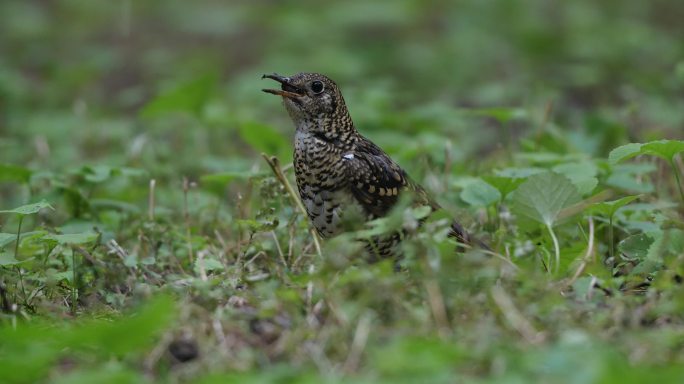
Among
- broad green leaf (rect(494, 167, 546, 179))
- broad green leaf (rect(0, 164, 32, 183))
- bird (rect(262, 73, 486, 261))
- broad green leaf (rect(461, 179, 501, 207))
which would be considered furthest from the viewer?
broad green leaf (rect(0, 164, 32, 183))

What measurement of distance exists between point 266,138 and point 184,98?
30.4 inches

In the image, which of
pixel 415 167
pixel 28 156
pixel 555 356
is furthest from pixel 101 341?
pixel 28 156

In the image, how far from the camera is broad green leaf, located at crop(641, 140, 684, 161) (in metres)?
3.85

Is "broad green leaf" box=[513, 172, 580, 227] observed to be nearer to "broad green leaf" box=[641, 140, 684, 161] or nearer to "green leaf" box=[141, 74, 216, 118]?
"broad green leaf" box=[641, 140, 684, 161]

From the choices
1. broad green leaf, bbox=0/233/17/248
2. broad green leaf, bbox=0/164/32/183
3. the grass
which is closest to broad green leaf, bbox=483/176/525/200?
the grass

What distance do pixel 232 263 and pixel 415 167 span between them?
1780 millimetres

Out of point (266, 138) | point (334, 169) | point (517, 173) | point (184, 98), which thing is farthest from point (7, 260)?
point (184, 98)

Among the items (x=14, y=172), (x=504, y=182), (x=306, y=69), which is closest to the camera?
(x=504, y=182)

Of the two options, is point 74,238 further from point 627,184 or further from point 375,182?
point 627,184

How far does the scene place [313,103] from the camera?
4.62 m

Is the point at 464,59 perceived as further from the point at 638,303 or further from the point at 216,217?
the point at 638,303

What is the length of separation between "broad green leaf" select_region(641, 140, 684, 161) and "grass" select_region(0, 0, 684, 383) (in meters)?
0.01

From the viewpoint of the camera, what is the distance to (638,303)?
3281 millimetres

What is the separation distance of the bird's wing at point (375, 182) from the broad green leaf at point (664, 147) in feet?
3.27
